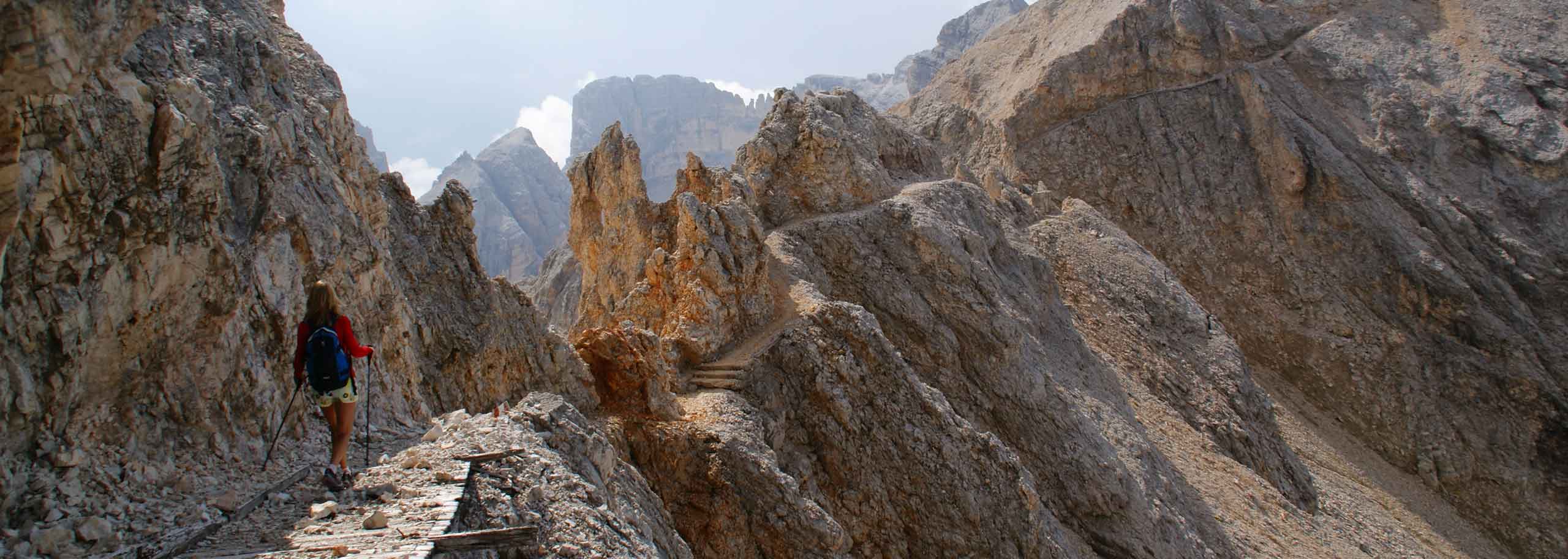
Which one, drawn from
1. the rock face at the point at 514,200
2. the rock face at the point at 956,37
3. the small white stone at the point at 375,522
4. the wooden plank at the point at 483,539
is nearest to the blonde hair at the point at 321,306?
the small white stone at the point at 375,522

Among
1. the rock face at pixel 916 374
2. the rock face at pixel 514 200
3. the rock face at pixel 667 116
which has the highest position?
the rock face at pixel 667 116

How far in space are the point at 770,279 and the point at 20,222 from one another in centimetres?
1644

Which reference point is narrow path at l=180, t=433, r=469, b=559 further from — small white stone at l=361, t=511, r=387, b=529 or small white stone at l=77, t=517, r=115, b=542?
→ small white stone at l=77, t=517, r=115, b=542

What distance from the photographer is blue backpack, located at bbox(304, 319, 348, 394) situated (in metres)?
7.57

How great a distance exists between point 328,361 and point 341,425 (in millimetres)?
575

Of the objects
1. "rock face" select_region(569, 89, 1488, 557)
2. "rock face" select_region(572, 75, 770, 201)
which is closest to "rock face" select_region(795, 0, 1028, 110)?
"rock face" select_region(572, 75, 770, 201)

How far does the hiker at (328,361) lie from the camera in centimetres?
755

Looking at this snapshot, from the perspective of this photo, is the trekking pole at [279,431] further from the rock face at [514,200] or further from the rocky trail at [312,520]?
the rock face at [514,200]

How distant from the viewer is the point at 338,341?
25.1 feet

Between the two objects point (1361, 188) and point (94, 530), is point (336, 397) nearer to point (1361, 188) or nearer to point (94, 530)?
point (94, 530)

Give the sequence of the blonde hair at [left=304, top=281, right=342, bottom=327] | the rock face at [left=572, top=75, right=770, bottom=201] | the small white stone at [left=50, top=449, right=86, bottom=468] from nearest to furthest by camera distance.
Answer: the small white stone at [left=50, top=449, right=86, bottom=468]
the blonde hair at [left=304, top=281, right=342, bottom=327]
the rock face at [left=572, top=75, right=770, bottom=201]

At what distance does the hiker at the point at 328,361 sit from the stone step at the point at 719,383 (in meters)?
9.87

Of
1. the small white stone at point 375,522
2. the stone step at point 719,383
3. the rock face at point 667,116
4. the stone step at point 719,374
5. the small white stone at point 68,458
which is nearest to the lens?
the small white stone at point 68,458

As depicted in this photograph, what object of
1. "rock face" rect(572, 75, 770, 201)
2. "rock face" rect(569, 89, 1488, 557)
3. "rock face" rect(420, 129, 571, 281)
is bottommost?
"rock face" rect(569, 89, 1488, 557)
